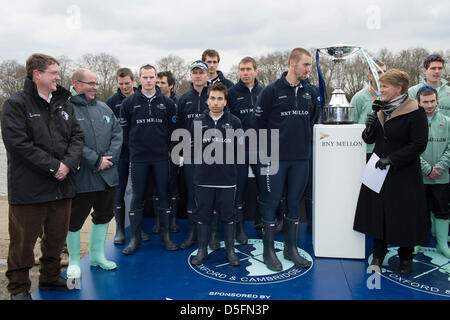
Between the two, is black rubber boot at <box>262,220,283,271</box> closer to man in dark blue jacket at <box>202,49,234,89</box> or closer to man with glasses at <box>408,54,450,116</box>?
man in dark blue jacket at <box>202,49,234,89</box>

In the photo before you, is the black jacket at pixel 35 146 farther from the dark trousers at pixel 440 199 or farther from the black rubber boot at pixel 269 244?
the dark trousers at pixel 440 199

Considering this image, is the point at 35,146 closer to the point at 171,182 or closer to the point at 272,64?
the point at 171,182

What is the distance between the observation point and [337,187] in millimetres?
3416

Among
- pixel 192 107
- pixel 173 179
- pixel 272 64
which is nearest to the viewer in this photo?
pixel 192 107

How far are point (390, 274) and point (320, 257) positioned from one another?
66 centimetres

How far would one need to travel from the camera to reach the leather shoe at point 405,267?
3133 millimetres

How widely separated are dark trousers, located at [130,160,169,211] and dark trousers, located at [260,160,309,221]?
1.07 m

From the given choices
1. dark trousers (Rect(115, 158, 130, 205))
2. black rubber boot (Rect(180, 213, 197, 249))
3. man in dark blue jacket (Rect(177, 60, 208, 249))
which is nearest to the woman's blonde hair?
man in dark blue jacket (Rect(177, 60, 208, 249))

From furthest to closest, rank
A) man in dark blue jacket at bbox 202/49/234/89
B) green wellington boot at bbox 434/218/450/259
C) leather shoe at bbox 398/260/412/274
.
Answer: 1. man in dark blue jacket at bbox 202/49/234/89
2. green wellington boot at bbox 434/218/450/259
3. leather shoe at bbox 398/260/412/274

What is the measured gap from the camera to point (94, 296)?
2.76 meters

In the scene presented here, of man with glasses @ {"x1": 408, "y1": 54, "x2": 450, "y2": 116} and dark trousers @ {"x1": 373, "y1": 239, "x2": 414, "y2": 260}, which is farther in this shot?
man with glasses @ {"x1": 408, "y1": 54, "x2": 450, "y2": 116}

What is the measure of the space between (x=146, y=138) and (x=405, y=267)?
276 cm

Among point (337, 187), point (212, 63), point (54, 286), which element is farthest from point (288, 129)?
point (54, 286)

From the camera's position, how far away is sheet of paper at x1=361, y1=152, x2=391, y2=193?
3033 mm
